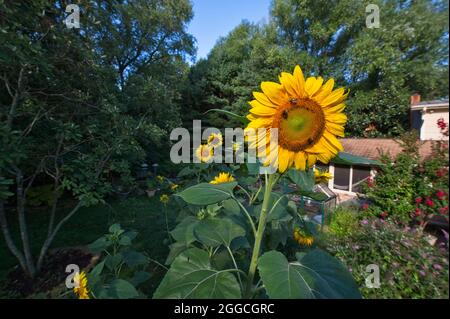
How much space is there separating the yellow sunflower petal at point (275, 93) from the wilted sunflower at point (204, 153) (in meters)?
1.22

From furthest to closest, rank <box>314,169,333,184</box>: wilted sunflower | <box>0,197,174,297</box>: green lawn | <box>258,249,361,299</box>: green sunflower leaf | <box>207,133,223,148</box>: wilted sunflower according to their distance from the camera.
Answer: <box>0,197,174,297</box>: green lawn, <box>207,133,223,148</box>: wilted sunflower, <box>314,169,333,184</box>: wilted sunflower, <box>258,249,361,299</box>: green sunflower leaf

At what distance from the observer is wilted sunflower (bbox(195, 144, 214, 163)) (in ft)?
6.22

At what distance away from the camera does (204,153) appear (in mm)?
1915

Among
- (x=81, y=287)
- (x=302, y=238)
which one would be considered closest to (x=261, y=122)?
(x=302, y=238)

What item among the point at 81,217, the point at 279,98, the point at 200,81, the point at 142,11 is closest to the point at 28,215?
the point at 81,217

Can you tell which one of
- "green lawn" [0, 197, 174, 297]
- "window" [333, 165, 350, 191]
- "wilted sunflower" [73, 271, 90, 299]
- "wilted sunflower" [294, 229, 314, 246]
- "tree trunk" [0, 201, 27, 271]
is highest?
"window" [333, 165, 350, 191]

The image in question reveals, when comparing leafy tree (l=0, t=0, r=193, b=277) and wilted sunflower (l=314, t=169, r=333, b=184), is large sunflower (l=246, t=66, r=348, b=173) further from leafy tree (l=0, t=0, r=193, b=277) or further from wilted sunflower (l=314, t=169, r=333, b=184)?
leafy tree (l=0, t=0, r=193, b=277)

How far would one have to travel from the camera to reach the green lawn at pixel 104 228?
3.29 m

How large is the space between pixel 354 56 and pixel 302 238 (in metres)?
1.97

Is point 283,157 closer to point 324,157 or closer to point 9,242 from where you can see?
point 324,157

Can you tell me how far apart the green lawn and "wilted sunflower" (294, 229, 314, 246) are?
1760 mm

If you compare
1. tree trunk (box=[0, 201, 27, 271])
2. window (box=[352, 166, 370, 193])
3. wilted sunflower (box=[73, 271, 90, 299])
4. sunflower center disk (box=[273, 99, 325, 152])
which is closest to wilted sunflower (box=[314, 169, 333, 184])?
window (box=[352, 166, 370, 193])

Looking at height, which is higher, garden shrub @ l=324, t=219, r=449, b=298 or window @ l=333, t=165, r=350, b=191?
window @ l=333, t=165, r=350, b=191

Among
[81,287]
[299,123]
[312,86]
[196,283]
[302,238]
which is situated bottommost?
[81,287]
